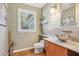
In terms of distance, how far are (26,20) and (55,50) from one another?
2.07ft

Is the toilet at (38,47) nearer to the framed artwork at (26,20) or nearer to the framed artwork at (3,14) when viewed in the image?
the framed artwork at (26,20)

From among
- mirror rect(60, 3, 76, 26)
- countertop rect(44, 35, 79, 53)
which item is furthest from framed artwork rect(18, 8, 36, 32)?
mirror rect(60, 3, 76, 26)

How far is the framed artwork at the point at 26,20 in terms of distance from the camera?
4.79ft

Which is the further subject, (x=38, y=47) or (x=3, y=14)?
(x=38, y=47)

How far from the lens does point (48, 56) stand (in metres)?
1.49

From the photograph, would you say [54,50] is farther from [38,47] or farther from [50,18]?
[50,18]

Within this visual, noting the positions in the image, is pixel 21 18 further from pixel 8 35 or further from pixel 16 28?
pixel 8 35

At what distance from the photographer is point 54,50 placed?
1.49 m

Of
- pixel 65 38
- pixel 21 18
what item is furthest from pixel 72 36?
pixel 21 18

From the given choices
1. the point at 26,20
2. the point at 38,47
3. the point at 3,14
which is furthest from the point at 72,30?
the point at 3,14

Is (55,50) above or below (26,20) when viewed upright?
below

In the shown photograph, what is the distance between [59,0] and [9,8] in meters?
0.74

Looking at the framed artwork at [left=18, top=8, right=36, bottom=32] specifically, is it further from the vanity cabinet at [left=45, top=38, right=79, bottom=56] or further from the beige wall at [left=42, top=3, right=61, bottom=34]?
the vanity cabinet at [left=45, top=38, right=79, bottom=56]

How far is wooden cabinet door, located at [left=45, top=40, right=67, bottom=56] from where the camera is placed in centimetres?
141
